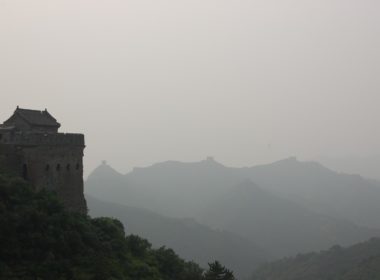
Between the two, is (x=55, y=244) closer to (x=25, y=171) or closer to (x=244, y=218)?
(x=25, y=171)

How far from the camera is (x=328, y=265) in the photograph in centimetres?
8888

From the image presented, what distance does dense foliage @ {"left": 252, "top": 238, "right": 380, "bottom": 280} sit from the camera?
264 feet

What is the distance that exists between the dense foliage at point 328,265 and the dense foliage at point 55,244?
6247 centimetres

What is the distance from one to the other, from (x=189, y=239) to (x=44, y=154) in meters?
97.0

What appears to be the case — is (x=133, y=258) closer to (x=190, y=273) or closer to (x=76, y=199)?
(x=190, y=273)

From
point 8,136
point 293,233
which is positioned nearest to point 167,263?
point 8,136

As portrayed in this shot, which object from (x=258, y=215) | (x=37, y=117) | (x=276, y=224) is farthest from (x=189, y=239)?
(x=37, y=117)

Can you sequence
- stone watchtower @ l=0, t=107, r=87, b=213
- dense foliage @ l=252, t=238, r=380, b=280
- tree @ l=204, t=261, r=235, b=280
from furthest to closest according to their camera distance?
dense foliage @ l=252, t=238, r=380, b=280 → stone watchtower @ l=0, t=107, r=87, b=213 → tree @ l=204, t=261, r=235, b=280

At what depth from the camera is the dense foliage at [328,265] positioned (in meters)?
80.5

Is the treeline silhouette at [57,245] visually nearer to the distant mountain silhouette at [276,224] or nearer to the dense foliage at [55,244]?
the dense foliage at [55,244]

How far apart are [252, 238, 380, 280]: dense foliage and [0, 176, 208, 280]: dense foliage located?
6247 cm

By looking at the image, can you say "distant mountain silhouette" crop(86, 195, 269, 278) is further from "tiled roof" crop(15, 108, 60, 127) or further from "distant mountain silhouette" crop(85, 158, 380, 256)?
"tiled roof" crop(15, 108, 60, 127)

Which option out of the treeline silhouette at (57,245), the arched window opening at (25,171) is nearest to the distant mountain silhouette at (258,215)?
the treeline silhouette at (57,245)

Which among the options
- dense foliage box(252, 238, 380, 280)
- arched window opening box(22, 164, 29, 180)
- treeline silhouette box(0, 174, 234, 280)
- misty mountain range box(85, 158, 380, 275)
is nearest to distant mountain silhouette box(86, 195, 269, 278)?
misty mountain range box(85, 158, 380, 275)
